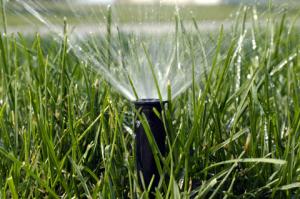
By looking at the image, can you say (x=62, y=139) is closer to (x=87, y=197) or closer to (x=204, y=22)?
(x=87, y=197)

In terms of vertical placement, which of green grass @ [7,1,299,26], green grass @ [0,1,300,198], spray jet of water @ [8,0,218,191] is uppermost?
green grass @ [7,1,299,26]

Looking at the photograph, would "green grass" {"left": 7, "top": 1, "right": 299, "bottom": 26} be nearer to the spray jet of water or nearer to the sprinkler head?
the spray jet of water

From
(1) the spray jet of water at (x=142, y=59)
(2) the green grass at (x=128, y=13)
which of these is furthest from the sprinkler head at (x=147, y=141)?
(2) the green grass at (x=128, y=13)

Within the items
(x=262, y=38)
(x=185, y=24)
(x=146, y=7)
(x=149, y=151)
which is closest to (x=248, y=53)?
(x=262, y=38)

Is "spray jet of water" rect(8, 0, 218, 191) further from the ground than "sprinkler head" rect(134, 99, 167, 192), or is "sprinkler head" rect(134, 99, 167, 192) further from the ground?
"spray jet of water" rect(8, 0, 218, 191)

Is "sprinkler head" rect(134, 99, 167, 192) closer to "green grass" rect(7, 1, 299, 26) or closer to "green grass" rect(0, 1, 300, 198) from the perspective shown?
"green grass" rect(0, 1, 300, 198)

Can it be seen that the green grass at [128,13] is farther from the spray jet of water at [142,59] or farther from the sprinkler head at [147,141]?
the sprinkler head at [147,141]

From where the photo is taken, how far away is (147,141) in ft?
2.39

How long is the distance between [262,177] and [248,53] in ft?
2.38

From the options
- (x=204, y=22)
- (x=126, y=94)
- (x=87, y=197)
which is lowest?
(x=87, y=197)

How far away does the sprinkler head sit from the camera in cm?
73

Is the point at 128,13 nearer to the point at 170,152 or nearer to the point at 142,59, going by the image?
the point at 142,59

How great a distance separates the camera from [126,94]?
2.64 ft

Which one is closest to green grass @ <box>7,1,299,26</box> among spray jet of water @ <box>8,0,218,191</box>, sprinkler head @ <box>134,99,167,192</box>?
spray jet of water @ <box>8,0,218,191</box>
